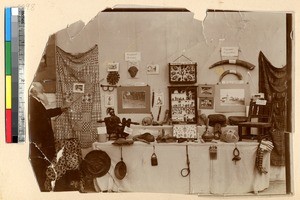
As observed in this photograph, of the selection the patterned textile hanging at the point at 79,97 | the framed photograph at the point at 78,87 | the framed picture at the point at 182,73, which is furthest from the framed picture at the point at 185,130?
the framed photograph at the point at 78,87

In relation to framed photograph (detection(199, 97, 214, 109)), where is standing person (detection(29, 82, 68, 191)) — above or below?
below

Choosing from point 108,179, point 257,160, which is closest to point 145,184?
point 108,179

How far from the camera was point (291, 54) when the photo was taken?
93.4 inches

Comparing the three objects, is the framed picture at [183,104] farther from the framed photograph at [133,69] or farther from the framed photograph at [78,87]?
the framed photograph at [78,87]

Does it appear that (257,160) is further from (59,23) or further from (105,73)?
(59,23)

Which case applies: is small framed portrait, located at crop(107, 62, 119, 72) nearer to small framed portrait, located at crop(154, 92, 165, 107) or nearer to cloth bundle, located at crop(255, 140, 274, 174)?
small framed portrait, located at crop(154, 92, 165, 107)

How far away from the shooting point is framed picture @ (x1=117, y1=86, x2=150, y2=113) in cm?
240

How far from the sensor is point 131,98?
2.39 metres

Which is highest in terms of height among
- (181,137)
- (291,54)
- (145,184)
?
(291,54)

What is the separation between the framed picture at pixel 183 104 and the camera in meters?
2.41

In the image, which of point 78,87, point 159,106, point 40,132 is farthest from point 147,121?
point 40,132

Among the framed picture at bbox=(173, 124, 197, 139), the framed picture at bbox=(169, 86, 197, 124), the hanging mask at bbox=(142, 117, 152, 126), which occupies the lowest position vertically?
the framed picture at bbox=(173, 124, 197, 139)

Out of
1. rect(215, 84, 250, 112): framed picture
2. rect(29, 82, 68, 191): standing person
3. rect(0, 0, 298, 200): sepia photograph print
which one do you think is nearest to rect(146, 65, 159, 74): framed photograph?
rect(0, 0, 298, 200): sepia photograph print

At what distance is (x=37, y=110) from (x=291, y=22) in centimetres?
168
